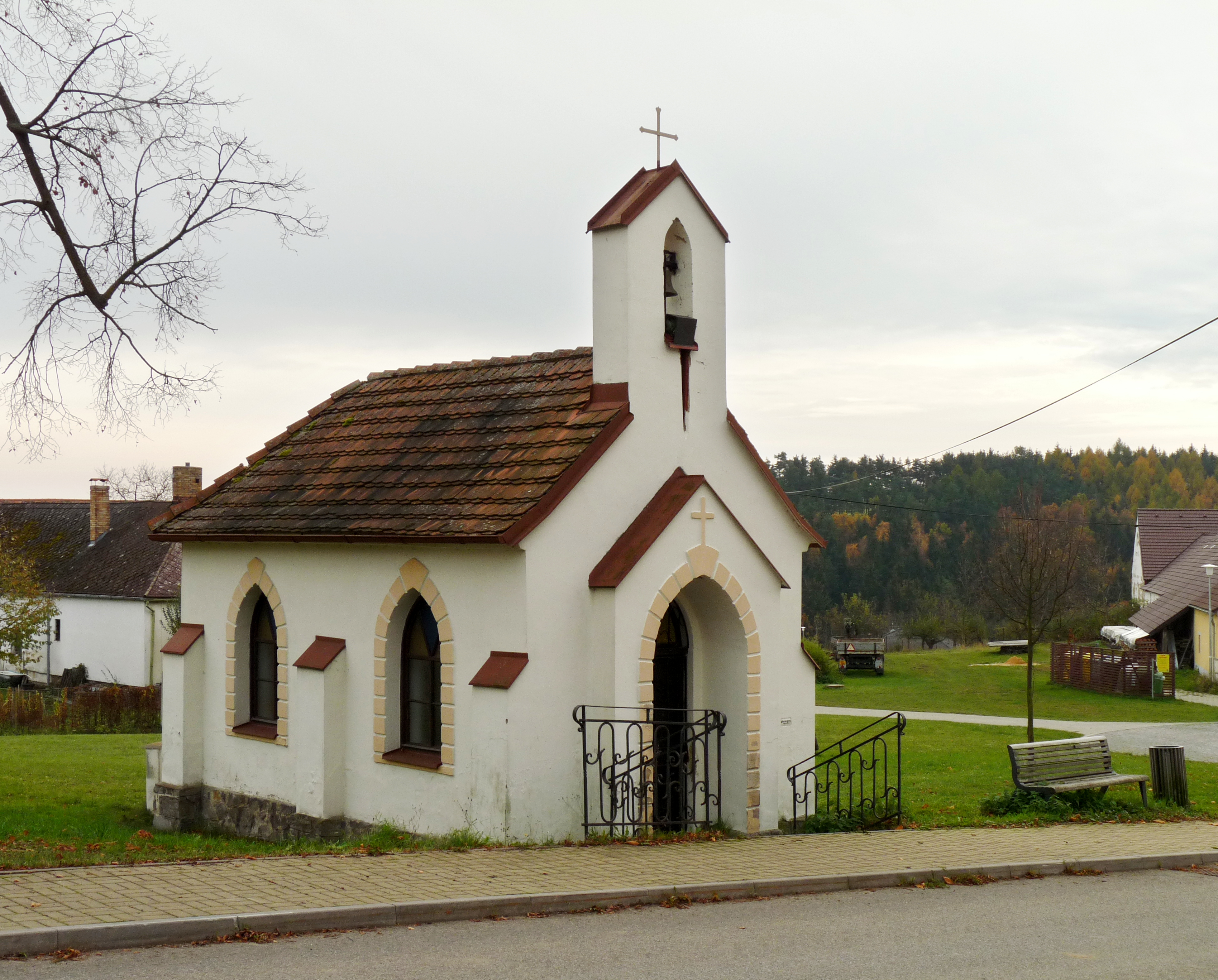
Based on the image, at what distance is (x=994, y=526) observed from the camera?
90.2 metres

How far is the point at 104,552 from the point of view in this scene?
46.9 metres

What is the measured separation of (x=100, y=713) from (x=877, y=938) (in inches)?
1073

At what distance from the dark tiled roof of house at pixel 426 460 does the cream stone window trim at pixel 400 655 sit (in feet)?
2.01

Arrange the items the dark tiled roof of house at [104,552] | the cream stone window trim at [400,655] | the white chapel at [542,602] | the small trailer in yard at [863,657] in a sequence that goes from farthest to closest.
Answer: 1. the small trailer in yard at [863,657]
2. the dark tiled roof of house at [104,552]
3. the cream stone window trim at [400,655]
4. the white chapel at [542,602]

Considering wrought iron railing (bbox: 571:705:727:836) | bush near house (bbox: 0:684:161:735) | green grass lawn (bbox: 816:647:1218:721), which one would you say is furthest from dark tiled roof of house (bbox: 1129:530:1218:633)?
bush near house (bbox: 0:684:161:735)

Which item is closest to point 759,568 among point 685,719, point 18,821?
point 685,719

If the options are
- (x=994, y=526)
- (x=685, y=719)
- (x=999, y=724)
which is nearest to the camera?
(x=685, y=719)

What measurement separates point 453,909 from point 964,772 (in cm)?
1445

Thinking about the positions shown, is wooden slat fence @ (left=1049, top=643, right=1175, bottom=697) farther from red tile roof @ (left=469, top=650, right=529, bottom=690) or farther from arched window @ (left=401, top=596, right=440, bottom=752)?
red tile roof @ (left=469, top=650, right=529, bottom=690)

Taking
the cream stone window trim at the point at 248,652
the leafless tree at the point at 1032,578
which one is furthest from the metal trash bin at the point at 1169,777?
the cream stone window trim at the point at 248,652

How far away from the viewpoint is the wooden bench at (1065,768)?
48.4ft

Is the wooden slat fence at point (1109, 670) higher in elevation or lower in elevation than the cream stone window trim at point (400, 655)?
lower

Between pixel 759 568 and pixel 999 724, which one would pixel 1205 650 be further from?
pixel 759 568

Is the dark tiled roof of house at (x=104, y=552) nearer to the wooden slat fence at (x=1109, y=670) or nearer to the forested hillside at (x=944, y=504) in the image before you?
the wooden slat fence at (x=1109, y=670)
